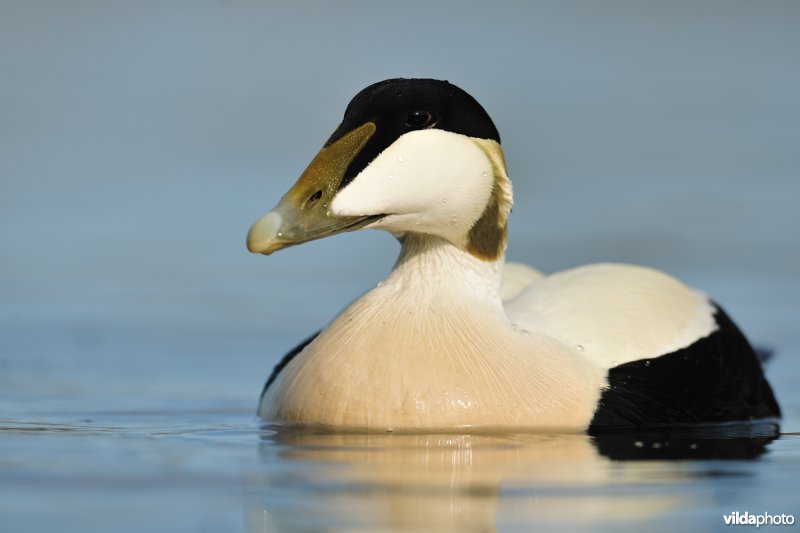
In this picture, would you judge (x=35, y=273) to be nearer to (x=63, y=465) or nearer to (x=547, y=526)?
(x=63, y=465)

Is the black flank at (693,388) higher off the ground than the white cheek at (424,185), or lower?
lower

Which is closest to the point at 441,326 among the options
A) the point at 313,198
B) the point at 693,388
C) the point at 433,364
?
the point at 433,364

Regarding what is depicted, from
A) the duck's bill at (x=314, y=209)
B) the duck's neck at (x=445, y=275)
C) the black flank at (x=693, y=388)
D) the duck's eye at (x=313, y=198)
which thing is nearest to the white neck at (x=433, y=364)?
the duck's neck at (x=445, y=275)

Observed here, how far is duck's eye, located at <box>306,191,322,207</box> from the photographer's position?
5.83 metres

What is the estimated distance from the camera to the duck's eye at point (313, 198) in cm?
583

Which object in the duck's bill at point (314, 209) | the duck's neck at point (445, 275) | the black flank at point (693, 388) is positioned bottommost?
the black flank at point (693, 388)

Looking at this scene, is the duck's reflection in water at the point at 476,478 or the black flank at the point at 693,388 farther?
the black flank at the point at 693,388

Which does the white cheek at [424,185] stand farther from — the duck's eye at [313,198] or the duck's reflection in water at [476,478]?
the duck's reflection in water at [476,478]

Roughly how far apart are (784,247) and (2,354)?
477 centimetres

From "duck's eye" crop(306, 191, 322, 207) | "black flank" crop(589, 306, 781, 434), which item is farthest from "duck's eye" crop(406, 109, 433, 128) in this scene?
"black flank" crop(589, 306, 781, 434)

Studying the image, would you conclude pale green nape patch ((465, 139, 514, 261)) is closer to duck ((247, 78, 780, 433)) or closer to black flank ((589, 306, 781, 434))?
duck ((247, 78, 780, 433))

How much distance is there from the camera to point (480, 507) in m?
4.62

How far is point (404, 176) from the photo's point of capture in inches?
233

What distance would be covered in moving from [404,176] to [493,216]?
18.7 inches
